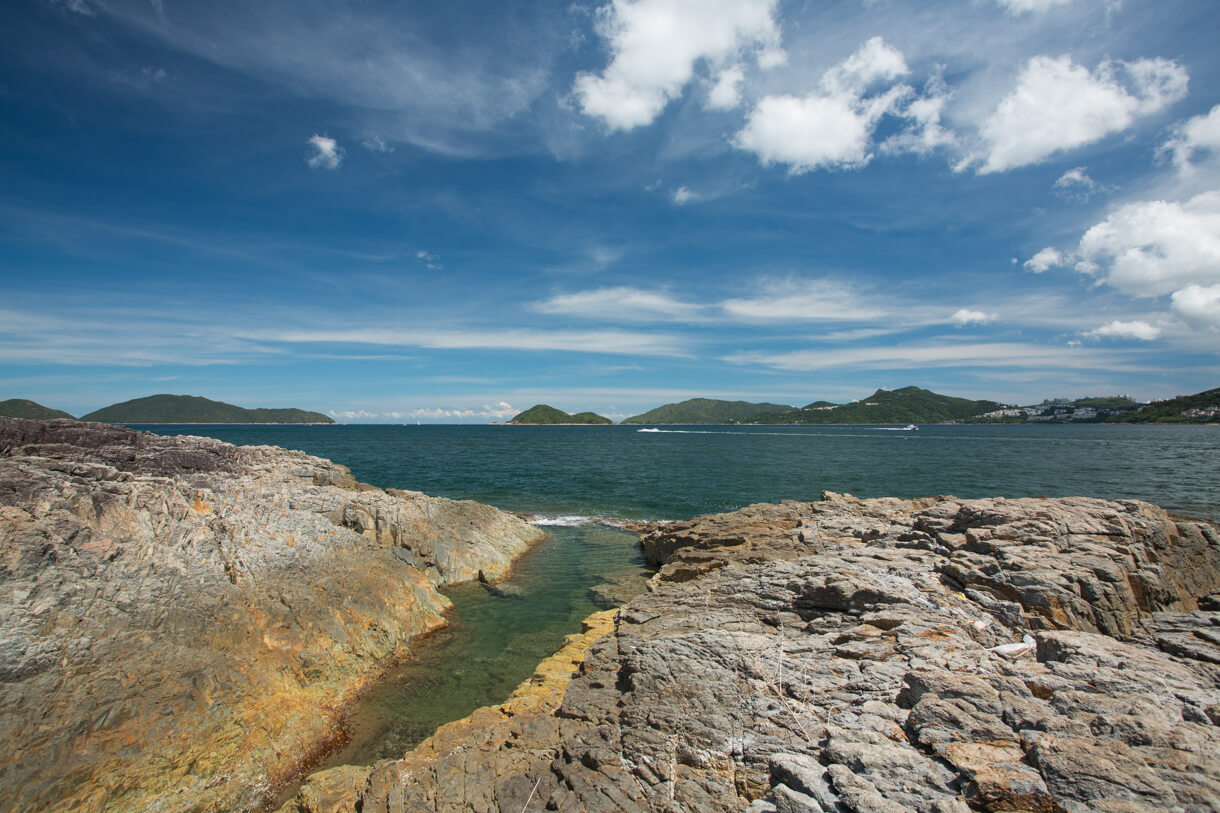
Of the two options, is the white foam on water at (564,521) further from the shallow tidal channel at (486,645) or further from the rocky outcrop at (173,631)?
the rocky outcrop at (173,631)

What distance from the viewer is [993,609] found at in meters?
10.0

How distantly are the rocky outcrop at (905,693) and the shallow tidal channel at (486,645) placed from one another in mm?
2433

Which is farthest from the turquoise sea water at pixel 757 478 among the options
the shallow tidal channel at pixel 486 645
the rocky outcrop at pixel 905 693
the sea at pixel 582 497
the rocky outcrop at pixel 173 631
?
the rocky outcrop at pixel 905 693

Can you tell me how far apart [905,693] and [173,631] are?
13.3 metres

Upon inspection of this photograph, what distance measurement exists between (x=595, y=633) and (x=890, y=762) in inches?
371

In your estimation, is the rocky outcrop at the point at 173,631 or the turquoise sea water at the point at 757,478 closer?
the rocky outcrop at the point at 173,631

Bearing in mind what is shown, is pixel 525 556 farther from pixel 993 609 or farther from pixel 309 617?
pixel 993 609

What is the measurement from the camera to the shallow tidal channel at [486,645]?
1059 cm

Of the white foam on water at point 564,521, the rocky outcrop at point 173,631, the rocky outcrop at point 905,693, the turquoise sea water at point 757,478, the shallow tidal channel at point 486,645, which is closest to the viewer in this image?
the rocky outcrop at point 905,693

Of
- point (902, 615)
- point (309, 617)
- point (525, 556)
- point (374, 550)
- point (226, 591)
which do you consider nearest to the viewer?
point (902, 615)

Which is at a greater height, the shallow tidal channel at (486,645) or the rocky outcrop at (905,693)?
the rocky outcrop at (905,693)

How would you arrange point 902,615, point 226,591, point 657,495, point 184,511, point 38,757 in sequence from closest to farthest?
point 38,757
point 902,615
point 226,591
point 184,511
point 657,495

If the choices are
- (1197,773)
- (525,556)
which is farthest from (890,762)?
(525,556)

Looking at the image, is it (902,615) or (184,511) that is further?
(184,511)
